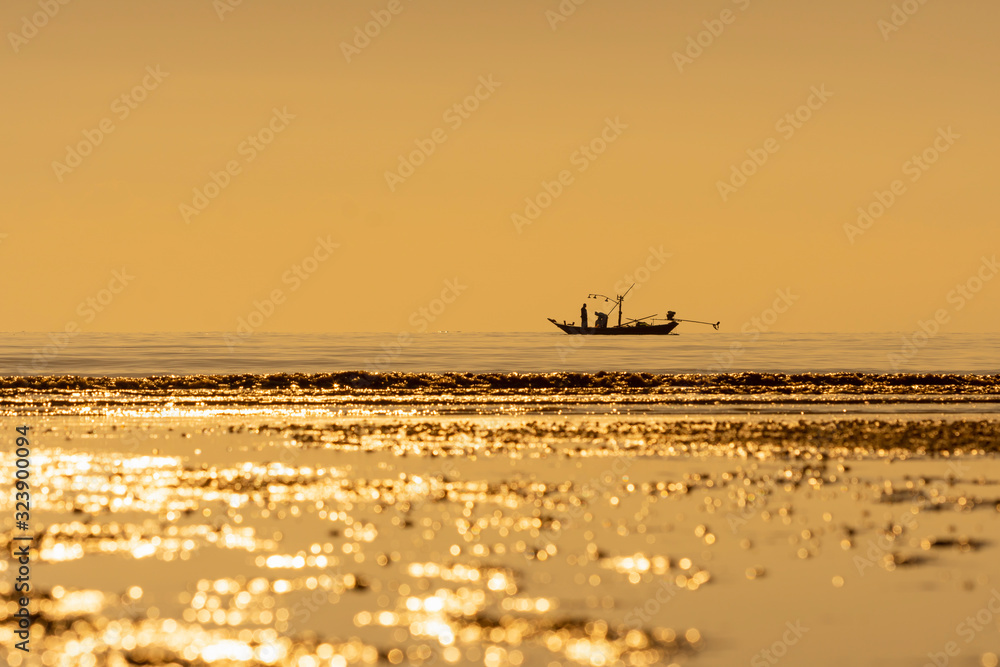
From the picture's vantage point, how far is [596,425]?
39.3 meters

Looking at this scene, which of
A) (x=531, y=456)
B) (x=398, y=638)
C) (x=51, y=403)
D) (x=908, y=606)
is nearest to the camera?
(x=398, y=638)

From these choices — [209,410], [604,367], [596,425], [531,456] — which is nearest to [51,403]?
[209,410]

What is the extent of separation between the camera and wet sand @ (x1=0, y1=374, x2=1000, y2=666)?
12000mm

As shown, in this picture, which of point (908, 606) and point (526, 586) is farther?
point (526, 586)

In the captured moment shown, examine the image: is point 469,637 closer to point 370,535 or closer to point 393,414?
point 370,535

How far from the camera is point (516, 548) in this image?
54.6 ft

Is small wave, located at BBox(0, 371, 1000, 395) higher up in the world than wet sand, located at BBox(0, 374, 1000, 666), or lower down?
higher up

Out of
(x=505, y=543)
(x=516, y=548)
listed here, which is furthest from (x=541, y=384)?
(x=516, y=548)

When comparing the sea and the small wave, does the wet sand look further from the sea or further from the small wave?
the small wave

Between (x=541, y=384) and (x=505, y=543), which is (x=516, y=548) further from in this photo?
(x=541, y=384)

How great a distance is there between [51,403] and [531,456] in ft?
114

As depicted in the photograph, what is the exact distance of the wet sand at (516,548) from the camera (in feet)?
39.4

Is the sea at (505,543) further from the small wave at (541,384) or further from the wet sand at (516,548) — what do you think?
the small wave at (541,384)

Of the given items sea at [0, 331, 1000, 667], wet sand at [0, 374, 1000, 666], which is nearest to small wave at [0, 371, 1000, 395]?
sea at [0, 331, 1000, 667]
